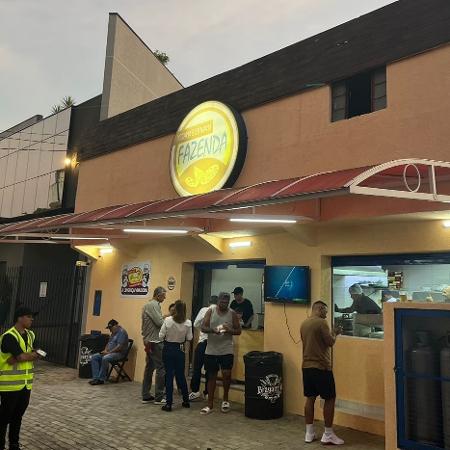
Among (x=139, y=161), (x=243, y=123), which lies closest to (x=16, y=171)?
(x=139, y=161)

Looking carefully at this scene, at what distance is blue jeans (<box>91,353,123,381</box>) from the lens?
9.95 meters

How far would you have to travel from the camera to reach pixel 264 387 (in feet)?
24.0

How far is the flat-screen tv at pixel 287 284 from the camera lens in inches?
301

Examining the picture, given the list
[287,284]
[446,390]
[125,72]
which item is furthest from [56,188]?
[446,390]

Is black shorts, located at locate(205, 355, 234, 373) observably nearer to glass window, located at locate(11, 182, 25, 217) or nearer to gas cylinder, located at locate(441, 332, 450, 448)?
gas cylinder, located at locate(441, 332, 450, 448)

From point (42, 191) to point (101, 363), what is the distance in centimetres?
1109

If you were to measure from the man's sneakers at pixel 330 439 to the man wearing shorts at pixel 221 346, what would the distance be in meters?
2.04

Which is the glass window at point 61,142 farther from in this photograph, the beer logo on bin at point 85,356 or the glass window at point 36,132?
the beer logo on bin at point 85,356

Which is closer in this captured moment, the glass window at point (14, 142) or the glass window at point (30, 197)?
the glass window at point (30, 197)

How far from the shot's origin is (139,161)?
11.4m

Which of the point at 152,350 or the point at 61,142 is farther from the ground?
the point at 61,142

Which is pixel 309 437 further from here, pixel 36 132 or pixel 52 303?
pixel 36 132

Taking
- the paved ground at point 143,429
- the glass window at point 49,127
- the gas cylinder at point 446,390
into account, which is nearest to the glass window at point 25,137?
the glass window at point 49,127

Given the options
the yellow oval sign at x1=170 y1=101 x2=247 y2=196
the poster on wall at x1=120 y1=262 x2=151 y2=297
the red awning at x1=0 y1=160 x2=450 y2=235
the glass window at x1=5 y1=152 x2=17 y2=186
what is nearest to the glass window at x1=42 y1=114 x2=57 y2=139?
the glass window at x1=5 y1=152 x2=17 y2=186
